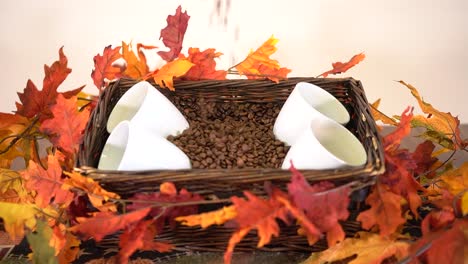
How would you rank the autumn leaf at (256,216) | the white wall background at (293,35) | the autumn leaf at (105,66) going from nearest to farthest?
the autumn leaf at (256,216)
the autumn leaf at (105,66)
the white wall background at (293,35)

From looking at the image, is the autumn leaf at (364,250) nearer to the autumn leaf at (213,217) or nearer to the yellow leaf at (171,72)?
the autumn leaf at (213,217)

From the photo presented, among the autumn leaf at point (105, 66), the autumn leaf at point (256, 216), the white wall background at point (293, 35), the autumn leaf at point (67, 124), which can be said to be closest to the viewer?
the autumn leaf at point (256, 216)

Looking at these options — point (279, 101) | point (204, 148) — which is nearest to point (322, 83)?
point (279, 101)

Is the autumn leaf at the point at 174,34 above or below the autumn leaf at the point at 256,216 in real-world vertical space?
above

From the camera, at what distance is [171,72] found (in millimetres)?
741

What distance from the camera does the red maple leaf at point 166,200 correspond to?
0.55 meters

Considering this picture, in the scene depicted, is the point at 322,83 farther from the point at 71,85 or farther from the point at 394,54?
the point at 71,85

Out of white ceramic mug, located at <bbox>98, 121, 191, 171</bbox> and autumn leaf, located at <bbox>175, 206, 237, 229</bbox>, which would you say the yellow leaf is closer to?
white ceramic mug, located at <bbox>98, 121, 191, 171</bbox>

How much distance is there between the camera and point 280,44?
116 cm

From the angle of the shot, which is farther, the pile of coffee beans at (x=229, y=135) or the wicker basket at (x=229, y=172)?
the pile of coffee beans at (x=229, y=135)

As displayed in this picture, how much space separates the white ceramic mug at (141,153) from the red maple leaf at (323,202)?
155 millimetres

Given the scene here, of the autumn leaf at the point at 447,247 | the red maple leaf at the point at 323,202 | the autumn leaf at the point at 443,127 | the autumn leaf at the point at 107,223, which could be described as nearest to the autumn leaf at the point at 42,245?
the autumn leaf at the point at 107,223

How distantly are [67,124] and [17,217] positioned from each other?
128 millimetres

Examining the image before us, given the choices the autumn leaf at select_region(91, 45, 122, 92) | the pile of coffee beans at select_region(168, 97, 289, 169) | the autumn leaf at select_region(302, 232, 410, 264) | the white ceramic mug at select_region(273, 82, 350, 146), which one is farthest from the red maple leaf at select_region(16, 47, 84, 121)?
the autumn leaf at select_region(302, 232, 410, 264)
